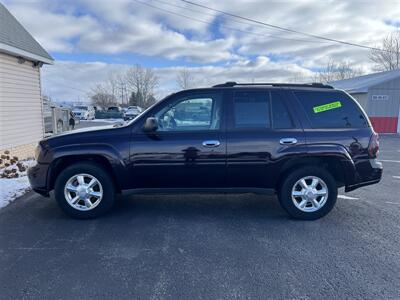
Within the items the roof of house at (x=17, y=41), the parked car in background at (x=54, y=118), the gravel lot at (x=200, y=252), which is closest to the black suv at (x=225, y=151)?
the gravel lot at (x=200, y=252)

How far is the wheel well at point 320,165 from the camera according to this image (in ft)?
14.3

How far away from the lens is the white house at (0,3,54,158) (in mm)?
8180

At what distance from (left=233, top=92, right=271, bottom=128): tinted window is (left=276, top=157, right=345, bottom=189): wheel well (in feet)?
2.18

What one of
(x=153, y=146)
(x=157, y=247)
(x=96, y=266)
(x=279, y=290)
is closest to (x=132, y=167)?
(x=153, y=146)

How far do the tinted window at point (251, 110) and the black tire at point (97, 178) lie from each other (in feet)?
6.56

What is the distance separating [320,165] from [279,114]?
3.18 ft

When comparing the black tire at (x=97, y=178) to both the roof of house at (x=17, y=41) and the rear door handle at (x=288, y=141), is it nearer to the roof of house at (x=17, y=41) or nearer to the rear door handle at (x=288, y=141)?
the rear door handle at (x=288, y=141)

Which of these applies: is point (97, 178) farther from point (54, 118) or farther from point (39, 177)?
point (54, 118)

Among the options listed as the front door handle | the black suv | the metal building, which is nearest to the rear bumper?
the black suv

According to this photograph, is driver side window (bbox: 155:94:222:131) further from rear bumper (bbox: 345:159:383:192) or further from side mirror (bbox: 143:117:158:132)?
rear bumper (bbox: 345:159:383:192)

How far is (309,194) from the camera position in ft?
14.2

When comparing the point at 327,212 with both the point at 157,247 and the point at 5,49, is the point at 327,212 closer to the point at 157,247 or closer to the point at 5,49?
the point at 157,247

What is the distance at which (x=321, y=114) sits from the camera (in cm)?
438

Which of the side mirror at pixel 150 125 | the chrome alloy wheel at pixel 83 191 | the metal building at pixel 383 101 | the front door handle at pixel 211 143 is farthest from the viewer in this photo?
the metal building at pixel 383 101
